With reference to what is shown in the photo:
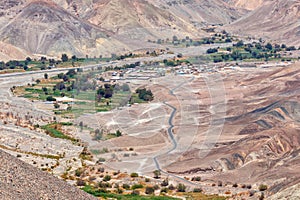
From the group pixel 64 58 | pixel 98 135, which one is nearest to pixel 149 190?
pixel 98 135

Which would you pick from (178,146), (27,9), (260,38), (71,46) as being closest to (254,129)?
(178,146)

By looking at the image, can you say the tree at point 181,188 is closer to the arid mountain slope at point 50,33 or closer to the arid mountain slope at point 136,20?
the arid mountain slope at point 50,33

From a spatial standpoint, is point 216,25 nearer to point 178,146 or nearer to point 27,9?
point 27,9

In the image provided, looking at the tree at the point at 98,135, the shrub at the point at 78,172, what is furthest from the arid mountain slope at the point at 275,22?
the shrub at the point at 78,172

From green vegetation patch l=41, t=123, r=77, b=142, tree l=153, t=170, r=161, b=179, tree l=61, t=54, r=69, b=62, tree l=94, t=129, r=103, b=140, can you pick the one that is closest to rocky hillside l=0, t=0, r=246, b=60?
tree l=61, t=54, r=69, b=62

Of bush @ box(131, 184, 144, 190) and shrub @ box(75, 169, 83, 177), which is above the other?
bush @ box(131, 184, 144, 190)

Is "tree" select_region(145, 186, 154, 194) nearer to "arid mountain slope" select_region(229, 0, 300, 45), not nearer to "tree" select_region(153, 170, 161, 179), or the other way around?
"tree" select_region(153, 170, 161, 179)
